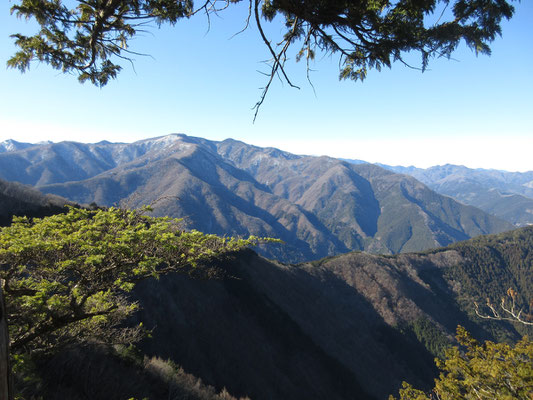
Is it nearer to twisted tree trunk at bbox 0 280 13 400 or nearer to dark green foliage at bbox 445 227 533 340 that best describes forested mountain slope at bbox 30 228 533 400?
twisted tree trunk at bbox 0 280 13 400

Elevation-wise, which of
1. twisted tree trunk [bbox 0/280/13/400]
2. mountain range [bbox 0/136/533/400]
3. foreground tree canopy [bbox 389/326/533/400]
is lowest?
mountain range [bbox 0/136/533/400]

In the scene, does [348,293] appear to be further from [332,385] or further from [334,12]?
[334,12]

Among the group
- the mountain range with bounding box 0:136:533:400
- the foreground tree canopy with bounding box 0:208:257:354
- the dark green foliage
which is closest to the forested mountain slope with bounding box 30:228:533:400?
the mountain range with bounding box 0:136:533:400

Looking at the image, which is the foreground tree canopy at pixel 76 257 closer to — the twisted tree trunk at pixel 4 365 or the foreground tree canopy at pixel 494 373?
the twisted tree trunk at pixel 4 365

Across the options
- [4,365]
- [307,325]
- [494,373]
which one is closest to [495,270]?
[307,325]

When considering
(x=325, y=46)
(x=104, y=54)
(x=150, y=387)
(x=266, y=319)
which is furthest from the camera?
(x=266, y=319)

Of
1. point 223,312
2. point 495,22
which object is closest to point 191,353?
point 223,312

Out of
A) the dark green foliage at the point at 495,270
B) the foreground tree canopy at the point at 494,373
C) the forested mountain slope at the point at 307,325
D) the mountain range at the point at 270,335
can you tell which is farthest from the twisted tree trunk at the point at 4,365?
the dark green foliage at the point at 495,270

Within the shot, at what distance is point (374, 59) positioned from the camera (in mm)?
8242

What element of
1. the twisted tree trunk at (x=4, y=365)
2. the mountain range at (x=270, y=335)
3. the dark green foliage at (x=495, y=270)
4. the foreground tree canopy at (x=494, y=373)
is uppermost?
the twisted tree trunk at (x=4, y=365)

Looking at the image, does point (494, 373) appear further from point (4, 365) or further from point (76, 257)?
point (76, 257)

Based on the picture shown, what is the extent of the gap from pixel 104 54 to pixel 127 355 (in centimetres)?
1329

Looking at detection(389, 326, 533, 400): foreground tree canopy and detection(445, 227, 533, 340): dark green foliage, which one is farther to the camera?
detection(445, 227, 533, 340): dark green foliage

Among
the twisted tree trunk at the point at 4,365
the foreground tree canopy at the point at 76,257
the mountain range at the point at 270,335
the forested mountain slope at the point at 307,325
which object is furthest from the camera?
the forested mountain slope at the point at 307,325
